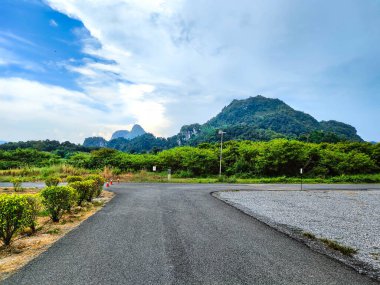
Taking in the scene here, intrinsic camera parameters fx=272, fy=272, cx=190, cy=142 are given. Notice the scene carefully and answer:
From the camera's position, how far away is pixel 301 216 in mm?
10680

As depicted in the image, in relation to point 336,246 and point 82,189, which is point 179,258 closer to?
point 336,246

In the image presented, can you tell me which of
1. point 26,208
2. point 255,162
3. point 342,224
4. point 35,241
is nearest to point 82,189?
point 35,241

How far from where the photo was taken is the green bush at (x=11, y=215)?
5867 mm

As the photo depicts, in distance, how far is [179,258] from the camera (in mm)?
5289

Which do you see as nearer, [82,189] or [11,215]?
[11,215]

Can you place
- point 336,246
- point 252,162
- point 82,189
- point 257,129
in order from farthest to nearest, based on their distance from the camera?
point 257,129, point 252,162, point 82,189, point 336,246

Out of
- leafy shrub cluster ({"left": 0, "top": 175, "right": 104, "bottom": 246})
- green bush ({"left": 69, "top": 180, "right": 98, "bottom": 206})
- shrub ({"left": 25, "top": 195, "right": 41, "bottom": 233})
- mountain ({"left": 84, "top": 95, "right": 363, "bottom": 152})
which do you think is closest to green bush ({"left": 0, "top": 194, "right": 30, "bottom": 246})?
leafy shrub cluster ({"left": 0, "top": 175, "right": 104, "bottom": 246})

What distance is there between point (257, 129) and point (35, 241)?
106 m

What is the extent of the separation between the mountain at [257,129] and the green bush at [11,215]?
7529cm

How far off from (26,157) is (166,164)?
26.5 m

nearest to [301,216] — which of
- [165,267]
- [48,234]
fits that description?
[165,267]

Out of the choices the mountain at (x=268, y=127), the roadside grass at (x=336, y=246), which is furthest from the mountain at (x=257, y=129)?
the roadside grass at (x=336, y=246)

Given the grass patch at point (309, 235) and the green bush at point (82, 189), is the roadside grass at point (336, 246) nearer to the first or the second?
the grass patch at point (309, 235)

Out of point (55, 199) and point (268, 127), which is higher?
point (268, 127)
